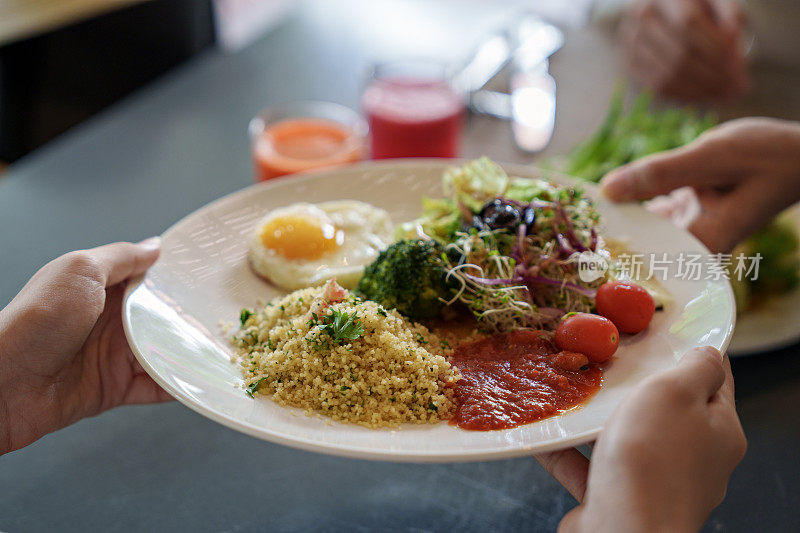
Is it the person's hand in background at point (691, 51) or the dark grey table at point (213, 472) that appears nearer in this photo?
the dark grey table at point (213, 472)

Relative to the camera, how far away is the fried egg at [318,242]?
2.26 meters

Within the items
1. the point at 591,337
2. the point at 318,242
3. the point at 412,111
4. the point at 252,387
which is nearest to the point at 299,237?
the point at 318,242

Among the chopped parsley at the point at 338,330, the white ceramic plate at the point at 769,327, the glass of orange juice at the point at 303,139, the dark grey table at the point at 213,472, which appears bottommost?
the dark grey table at the point at 213,472

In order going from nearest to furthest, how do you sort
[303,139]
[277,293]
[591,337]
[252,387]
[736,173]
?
[252,387], [591,337], [277,293], [736,173], [303,139]

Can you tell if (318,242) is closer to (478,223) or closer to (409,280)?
(409,280)

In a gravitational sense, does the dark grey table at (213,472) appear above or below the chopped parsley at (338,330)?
below

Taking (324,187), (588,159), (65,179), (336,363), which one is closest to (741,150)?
(588,159)

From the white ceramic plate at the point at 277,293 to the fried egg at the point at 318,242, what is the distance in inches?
2.9

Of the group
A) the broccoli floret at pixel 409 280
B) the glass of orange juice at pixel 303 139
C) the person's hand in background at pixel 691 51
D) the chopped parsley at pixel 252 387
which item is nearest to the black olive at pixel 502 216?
the broccoli floret at pixel 409 280

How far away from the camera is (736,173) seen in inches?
98.7

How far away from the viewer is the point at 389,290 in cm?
205

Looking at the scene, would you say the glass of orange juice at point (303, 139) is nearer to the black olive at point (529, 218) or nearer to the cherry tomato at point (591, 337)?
the black olive at point (529, 218)

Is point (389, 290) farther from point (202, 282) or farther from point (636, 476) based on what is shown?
point (636, 476)

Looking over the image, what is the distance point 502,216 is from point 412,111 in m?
1.27
